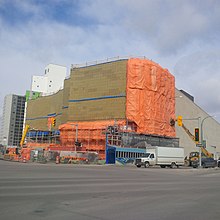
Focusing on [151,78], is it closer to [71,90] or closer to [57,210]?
[71,90]

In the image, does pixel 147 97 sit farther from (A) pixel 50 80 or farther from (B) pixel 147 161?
(A) pixel 50 80

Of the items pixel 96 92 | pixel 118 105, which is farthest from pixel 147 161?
pixel 96 92

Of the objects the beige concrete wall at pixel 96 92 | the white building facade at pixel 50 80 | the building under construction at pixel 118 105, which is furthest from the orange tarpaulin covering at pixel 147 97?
the white building facade at pixel 50 80

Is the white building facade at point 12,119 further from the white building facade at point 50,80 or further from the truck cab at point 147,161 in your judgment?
the truck cab at point 147,161

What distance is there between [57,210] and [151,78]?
5609 centimetres

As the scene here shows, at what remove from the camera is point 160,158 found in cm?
4334

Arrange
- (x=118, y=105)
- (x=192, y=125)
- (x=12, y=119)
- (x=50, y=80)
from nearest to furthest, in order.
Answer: (x=118, y=105)
(x=192, y=125)
(x=50, y=80)
(x=12, y=119)

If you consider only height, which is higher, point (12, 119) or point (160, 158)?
point (12, 119)

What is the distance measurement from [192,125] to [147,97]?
23557 millimetres

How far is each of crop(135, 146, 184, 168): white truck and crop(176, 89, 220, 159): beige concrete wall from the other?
20580 millimetres

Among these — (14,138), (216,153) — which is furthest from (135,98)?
(14,138)

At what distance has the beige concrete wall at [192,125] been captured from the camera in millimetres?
74150

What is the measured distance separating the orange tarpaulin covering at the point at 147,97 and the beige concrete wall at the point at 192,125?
5867 millimetres

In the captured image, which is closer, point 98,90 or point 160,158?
point 160,158
